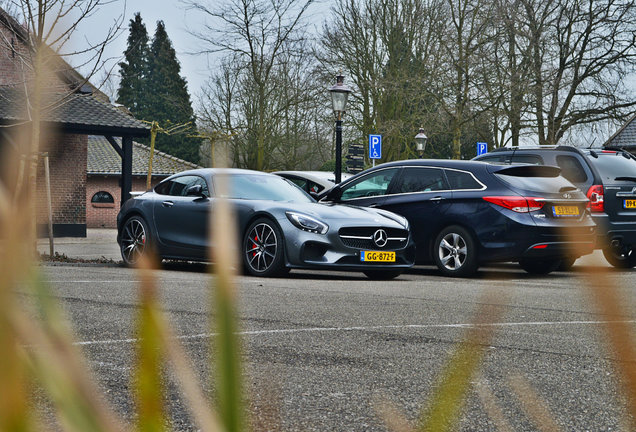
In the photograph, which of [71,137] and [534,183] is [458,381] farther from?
[71,137]

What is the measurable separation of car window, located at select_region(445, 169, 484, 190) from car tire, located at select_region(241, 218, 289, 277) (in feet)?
8.44

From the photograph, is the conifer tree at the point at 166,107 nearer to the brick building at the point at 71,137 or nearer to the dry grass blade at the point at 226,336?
the brick building at the point at 71,137

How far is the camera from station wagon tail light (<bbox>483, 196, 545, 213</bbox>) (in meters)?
11.2

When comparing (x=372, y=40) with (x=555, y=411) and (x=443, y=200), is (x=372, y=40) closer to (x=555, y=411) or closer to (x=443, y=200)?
(x=443, y=200)

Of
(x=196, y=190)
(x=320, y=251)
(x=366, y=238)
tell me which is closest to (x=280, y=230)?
(x=320, y=251)

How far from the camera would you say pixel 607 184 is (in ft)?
40.8

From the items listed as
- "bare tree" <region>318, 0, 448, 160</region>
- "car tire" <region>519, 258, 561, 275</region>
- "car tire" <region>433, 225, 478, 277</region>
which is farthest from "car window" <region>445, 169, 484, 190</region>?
"bare tree" <region>318, 0, 448, 160</region>

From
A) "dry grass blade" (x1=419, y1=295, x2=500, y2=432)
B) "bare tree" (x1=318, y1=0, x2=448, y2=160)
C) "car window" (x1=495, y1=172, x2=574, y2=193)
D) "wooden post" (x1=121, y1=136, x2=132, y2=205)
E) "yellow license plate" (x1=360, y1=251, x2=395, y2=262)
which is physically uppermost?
"bare tree" (x1=318, y1=0, x2=448, y2=160)

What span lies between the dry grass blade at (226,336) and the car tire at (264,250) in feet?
32.8

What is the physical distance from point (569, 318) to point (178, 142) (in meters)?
54.4

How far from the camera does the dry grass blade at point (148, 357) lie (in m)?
0.54

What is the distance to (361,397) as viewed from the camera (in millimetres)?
3961

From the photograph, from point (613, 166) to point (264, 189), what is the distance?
4.84 m

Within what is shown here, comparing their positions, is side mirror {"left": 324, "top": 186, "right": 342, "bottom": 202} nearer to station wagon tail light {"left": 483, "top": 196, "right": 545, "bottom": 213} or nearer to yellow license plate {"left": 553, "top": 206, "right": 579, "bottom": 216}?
station wagon tail light {"left": 483, "top": 196, "right": 545, "bottom": 213}
